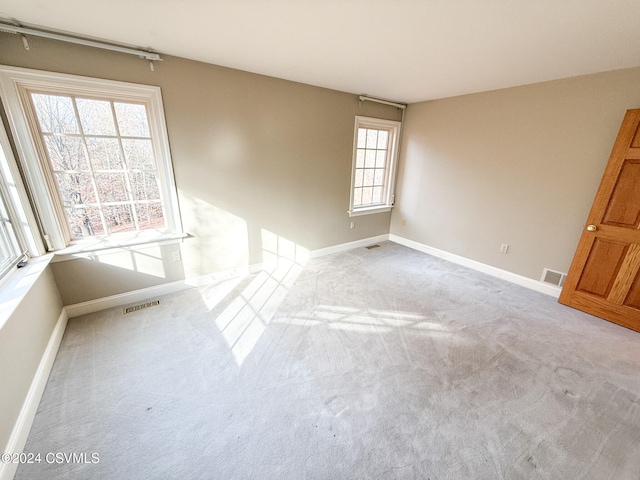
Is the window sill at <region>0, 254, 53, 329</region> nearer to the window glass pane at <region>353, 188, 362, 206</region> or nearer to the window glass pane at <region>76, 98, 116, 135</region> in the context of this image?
the window glass pane at <region>76, 98, 116, 135</region>

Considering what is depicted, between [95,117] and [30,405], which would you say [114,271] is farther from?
[95,117]

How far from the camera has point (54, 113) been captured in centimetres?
197

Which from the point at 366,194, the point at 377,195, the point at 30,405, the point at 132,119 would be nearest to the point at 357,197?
the point at 366,194

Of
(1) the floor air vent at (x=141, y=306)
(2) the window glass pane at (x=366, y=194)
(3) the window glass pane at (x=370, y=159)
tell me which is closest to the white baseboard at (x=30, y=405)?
(1) the floor air vent at (x=141, y=306)

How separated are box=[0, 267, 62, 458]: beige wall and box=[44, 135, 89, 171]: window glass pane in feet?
2.86

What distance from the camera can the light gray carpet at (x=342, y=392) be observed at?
1.25m

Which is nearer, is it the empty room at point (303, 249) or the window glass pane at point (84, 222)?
the empty room at point (303, 249)

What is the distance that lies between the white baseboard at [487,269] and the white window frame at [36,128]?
354cm

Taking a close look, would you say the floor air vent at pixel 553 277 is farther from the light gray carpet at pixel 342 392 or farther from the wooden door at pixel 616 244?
the light gray carpet at pixel 342 392

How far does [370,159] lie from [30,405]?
13.8 ft

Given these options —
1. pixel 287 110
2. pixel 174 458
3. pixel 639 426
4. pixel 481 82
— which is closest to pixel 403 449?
pixel 174 458

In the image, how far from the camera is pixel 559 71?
229cm

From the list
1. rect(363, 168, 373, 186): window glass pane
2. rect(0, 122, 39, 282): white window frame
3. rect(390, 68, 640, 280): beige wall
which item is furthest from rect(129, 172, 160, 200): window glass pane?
rect(390, 68, 640, 280): beige wall

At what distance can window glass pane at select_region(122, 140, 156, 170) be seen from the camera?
2.26 meters
